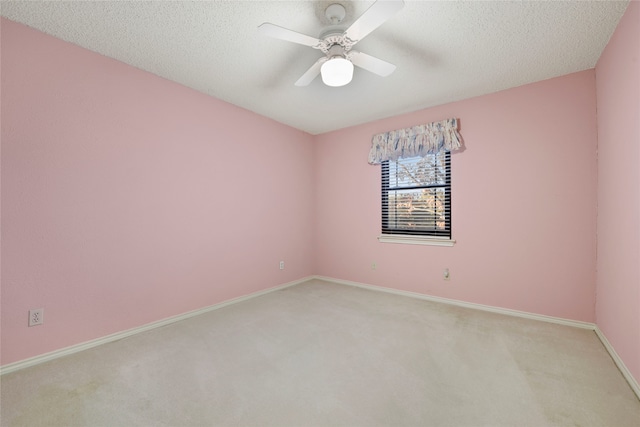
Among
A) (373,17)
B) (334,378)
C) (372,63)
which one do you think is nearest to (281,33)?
(373,17)

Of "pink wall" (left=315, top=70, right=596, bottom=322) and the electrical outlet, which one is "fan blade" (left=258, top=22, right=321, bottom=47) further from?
the electrical outlet

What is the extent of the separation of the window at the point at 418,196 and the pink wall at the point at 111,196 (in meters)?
1.87

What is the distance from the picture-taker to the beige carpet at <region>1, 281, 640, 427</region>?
4.79 ft

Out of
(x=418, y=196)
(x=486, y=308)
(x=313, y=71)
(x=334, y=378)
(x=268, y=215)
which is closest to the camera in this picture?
(x=334, y=378)

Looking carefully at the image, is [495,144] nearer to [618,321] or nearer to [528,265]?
[528,265]

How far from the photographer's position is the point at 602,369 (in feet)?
6.15

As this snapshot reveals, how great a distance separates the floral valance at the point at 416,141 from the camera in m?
3.24

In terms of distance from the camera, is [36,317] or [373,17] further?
[36,317]

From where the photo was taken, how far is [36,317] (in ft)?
6.58

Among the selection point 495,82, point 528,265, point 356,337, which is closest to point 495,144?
point 495,82

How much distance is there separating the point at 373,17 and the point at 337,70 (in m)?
0.38

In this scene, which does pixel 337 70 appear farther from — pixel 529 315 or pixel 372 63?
pixel 529 315

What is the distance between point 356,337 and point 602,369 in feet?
5.66

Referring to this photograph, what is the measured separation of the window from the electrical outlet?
359cm
